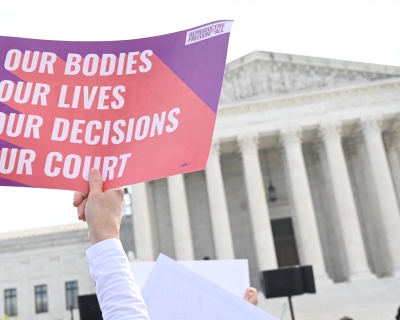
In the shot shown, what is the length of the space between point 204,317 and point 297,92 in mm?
37806

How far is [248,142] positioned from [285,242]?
1029 centimetres

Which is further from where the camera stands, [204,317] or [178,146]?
[204,317]

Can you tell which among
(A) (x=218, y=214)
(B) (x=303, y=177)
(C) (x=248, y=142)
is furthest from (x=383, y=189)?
(A) (x=218, y=214)

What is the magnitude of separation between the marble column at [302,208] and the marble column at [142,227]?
11.0 m

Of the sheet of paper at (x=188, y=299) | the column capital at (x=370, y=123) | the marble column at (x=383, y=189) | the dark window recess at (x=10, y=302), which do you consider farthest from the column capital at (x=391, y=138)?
the sheet of paper at (x=188, y=299)

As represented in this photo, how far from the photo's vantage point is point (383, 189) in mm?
37625

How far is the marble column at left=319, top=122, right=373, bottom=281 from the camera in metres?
36.8

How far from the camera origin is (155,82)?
316 centimetres

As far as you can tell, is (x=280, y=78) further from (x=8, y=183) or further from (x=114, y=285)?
(x=114, y=285)

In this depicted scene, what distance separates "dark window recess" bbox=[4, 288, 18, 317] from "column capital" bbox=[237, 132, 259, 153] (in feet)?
91.4

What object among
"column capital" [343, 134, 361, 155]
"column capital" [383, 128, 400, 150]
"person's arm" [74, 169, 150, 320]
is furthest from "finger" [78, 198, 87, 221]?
"column capital" [383, 128, 400, 150]

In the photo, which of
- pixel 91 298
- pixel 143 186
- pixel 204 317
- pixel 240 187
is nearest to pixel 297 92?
pixel 240 187

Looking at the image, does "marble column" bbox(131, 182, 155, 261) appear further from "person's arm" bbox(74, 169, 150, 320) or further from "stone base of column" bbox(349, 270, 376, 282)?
"person's arm" bbox(74, 169, 150, 320)

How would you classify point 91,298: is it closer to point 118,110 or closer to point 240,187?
point 118,110
